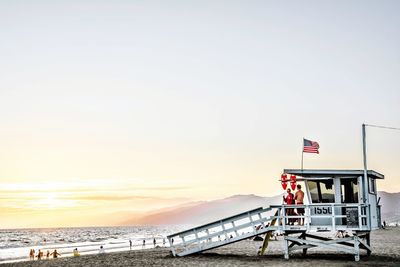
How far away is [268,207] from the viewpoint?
77.2 ft

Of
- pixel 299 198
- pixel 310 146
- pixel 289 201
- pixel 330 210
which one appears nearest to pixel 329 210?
pixel 330 210

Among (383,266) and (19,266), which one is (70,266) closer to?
(19,266)

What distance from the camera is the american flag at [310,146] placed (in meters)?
24.3

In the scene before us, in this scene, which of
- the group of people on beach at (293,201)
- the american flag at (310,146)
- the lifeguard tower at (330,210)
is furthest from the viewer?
the american flag at (310,146)

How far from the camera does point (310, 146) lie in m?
24.4

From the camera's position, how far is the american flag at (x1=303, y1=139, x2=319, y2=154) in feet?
79.8

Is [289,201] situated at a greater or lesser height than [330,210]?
greater

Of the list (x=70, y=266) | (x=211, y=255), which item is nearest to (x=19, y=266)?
(x=70, y=266)

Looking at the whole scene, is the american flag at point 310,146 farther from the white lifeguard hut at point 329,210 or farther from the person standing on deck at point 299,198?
the person standing on deck at point 299,198

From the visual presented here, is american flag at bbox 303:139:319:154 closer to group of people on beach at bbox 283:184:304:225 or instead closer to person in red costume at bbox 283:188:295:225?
group of people on beach at bbox 283:184:304:225

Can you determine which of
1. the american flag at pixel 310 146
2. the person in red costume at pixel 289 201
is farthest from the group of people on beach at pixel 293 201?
the american flag at pixel 310 146

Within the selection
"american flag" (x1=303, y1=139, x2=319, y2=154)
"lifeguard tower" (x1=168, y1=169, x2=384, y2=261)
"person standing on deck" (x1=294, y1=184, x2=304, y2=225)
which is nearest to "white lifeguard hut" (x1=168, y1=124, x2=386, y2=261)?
"lifeguard tower" (x1=168, y1=169, x2=384, y2=261)

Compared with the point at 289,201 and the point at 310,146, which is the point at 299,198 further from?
the point at 310,146

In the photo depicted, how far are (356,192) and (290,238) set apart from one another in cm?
379
